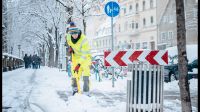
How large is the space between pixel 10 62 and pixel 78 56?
3033mm

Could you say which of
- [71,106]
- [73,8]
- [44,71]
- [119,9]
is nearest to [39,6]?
[44,71]

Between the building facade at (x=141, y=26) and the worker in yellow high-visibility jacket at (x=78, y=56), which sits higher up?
the building facade at (x=141, y=26)

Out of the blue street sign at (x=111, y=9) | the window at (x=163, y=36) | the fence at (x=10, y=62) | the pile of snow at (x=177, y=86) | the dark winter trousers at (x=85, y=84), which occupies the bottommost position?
the pile of snow at (x=177, y=86)

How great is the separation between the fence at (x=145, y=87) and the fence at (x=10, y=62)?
5.23 ft

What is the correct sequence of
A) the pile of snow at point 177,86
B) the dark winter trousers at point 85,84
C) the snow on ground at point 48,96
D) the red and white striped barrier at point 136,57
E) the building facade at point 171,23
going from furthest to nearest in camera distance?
the pile of snow at point 177,86
the dark winter trousers at point 85,84
the building facade at point 171,23
the red and white striped barrier at point 136,57
the snow on ground at point 48,96

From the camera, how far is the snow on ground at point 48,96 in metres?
4.61

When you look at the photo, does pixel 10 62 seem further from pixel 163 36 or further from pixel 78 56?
pixel 78 56

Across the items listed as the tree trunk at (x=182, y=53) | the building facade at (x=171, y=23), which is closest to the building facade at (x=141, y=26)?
the building facade at (x=171, y=23)

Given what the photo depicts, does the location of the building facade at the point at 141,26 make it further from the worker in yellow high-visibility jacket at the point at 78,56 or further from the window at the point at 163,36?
the worker in yellow high-visibility jacket at the point at 78,56

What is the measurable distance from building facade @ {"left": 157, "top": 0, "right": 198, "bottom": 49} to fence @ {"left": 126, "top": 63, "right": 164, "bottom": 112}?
86 cm

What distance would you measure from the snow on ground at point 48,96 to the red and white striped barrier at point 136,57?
0.80 m

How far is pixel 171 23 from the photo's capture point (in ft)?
21.5

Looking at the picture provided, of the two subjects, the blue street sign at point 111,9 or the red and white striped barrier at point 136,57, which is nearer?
the red and white striped barrier at point 136,57

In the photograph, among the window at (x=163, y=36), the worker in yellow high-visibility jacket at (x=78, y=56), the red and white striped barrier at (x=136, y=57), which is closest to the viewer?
the red and white striped barrier at (x=136, y=57)
